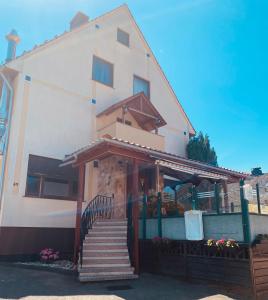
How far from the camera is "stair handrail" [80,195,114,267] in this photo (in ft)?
40.0

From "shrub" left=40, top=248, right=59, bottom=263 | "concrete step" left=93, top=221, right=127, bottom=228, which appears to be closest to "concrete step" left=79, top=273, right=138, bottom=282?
"concrete step" left=93, top=221, right=127, bottom=228

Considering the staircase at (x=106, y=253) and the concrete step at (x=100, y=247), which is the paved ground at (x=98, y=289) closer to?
the staircase at (x=106, y=253)

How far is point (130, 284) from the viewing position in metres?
9.02

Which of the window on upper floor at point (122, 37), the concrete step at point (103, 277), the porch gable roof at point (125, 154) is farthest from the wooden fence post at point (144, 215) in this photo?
the window on upper floor at point (122, 37)

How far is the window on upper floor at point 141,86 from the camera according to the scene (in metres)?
19.7

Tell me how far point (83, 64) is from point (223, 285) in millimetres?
13250

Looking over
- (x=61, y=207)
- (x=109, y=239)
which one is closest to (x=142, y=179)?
(x=61, y=207)

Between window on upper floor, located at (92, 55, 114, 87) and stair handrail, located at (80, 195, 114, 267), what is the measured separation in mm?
7108

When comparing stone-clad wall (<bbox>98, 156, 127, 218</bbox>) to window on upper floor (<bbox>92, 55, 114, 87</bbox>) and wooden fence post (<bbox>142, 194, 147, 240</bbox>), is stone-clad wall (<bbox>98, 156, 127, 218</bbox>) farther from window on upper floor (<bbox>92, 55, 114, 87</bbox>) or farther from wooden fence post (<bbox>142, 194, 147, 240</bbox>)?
window on upper floor (<bbox>92, 55, 114, 87</bbox>)

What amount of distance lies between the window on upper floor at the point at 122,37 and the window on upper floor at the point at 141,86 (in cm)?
244

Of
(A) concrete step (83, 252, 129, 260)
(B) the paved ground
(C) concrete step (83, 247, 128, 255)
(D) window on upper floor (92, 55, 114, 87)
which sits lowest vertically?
(B) the paved ground

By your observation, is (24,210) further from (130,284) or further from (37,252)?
(130,284)

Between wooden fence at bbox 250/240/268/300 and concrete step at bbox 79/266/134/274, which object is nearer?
wooden fence at bbox 250/240/268/300

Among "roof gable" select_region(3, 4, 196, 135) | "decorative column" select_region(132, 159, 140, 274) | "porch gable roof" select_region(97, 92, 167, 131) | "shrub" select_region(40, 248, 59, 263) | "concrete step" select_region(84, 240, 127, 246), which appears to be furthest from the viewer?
"porch gable roof" select_region(97, 92, 167, 131)
